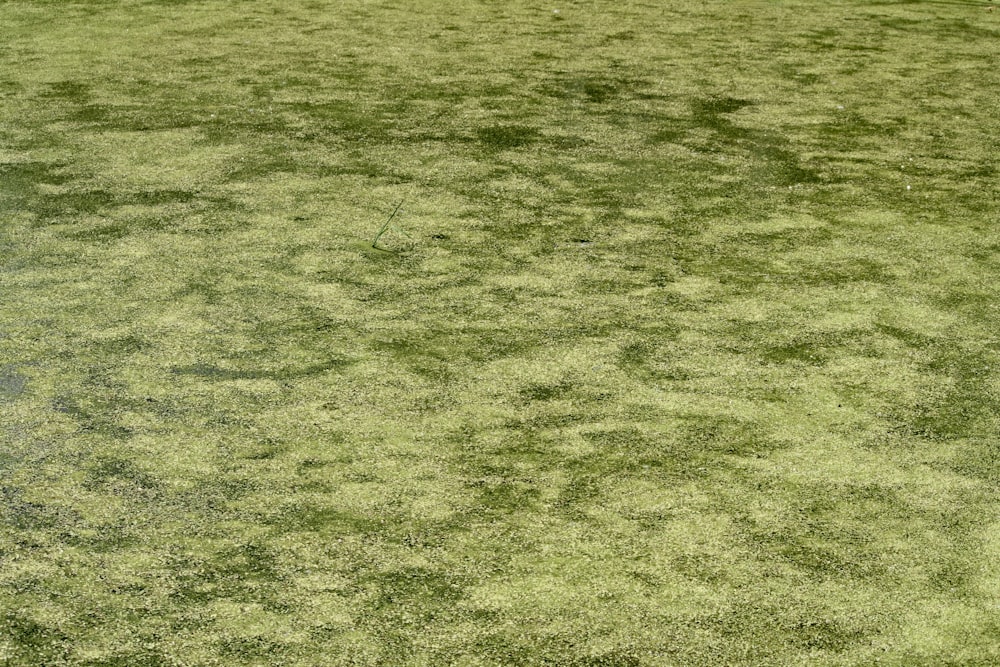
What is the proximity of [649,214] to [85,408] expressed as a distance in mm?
1193

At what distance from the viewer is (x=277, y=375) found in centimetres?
170

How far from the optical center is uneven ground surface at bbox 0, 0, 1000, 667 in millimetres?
1226

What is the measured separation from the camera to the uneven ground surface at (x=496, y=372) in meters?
1.23

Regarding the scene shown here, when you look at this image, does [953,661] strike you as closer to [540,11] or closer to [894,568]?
[894,568]

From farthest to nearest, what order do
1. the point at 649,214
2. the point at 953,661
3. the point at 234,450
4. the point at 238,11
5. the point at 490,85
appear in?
the point at 238,11 < the point at 490,85 < the point at 649,214 < the point at 234,450 < the point at 953,661

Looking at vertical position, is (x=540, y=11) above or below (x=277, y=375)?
above

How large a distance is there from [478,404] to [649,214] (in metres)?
0.86

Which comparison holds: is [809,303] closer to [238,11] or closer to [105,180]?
[105,180]

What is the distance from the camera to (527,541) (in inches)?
52.6

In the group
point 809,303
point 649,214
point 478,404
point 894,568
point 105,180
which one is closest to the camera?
point 894,568

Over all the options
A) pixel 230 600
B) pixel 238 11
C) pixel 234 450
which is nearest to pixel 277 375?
pixel 234 450

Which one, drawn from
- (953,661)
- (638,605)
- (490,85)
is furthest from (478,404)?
(490,85)

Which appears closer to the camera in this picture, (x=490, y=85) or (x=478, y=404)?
(x=478, y=404)

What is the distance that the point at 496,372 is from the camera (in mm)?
1726
